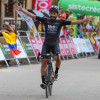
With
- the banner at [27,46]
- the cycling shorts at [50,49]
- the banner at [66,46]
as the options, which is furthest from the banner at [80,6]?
the cycling shorts at [50,49]

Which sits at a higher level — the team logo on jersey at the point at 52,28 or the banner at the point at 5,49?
the team logo on jersey at the point at 52,28

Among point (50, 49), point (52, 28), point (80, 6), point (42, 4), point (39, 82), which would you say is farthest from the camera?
point (80, 6)

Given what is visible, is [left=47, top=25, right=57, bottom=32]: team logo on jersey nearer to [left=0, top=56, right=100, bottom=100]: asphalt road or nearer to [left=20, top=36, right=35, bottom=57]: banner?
[left=0, top=56, right=100, bottom=100]: asphalt road

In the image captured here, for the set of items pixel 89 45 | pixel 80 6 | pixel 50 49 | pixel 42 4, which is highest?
pixel 50 49

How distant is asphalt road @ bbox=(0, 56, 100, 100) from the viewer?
31.4 feet

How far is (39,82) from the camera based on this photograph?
12.3 m

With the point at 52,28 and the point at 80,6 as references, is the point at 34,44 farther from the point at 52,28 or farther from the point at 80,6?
the point at 52,28

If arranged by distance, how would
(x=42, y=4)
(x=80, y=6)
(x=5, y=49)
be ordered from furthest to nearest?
(x=80, y=6)
(x=42, y=4)
(x=5, y=49)

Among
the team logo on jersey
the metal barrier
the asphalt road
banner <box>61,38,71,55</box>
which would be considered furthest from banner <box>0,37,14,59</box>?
the team logo on jersey

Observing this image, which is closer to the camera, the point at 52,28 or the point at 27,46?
the point at 52,28

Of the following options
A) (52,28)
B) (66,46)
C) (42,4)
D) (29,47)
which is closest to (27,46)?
(29,47)

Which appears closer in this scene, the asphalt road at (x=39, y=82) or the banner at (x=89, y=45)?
the asphalt road at (x=39, y=82)

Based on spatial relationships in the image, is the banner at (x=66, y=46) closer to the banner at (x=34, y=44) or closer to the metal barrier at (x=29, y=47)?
the metal barrier at (x=29, y=47)

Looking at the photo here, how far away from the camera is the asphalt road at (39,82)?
957 cm
